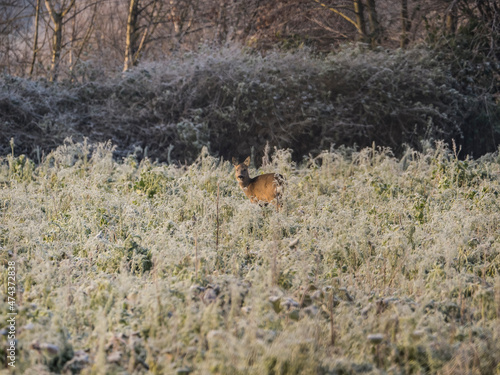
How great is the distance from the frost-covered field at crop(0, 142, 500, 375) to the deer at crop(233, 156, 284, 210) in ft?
0.68

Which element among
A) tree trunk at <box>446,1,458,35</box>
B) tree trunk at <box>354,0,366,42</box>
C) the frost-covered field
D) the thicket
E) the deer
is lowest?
the frost-covered field

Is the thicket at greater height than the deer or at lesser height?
greater

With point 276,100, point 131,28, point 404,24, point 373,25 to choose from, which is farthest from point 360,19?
point 131,28

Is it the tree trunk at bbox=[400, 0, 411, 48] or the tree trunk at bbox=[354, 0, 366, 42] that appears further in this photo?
the tree trunk at bbox=[354, 0, 366, 42]

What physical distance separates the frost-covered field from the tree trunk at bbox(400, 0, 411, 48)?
6.85m

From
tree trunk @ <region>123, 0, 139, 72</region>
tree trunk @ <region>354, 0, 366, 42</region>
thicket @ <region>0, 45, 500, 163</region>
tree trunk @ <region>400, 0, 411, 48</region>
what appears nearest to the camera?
thicket @ <region>0, 45, 500, 163</region>

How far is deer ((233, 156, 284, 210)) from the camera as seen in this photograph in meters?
6.09

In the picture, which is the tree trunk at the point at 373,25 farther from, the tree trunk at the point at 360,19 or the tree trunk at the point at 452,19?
the tree trunk at the point at 452,19

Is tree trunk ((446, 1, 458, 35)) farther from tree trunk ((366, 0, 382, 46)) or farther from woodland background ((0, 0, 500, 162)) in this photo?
tree trunk ((366, 0, 382, 46))

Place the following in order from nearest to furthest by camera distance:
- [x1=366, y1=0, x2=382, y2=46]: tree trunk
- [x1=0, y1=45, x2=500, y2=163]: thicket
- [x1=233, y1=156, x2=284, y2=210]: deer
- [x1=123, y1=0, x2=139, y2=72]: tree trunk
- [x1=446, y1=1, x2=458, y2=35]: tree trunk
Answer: [x1=233, y1=156, x2=284, y2=210]: deer, [x1=0, y1=45, x2=500, y2=163]: thicket, [x1=446, y1=1, x2=458, y2=35]: tree trunk, [x1=123, y1=0, x2=139, y2=72]: tree trunk, [x1=366, y1=0, x2=382, y2=46]: tree trunk

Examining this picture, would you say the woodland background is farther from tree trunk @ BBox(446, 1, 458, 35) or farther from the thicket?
tree trunk @ BBox(446, 1, 458, 35)

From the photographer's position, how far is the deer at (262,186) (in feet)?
20.0

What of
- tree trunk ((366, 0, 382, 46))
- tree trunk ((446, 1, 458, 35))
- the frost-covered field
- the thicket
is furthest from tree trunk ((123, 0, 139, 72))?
tree trunk ((446, 1, 458, 35))

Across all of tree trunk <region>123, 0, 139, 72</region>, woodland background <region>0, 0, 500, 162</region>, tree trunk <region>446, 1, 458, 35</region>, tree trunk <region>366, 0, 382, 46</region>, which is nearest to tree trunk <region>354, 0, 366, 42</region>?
tree trunk <region>366, 0, 382, 46</region>
